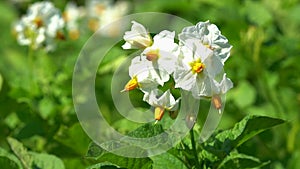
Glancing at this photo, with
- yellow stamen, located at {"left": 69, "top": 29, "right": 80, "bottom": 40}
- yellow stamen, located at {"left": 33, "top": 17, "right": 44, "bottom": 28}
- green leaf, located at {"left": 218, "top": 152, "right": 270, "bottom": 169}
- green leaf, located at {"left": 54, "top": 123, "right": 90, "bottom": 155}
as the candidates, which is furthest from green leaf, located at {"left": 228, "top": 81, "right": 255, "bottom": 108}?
green leaf, located at {"left": 218, "top": 152, "right": 270, "bottom": 169}

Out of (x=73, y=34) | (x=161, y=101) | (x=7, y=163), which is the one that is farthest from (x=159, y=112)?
(x=73, y=34)

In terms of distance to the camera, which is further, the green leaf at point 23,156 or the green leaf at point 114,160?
the green leaf at point 23,156

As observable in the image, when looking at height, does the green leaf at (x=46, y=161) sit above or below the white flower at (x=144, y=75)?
below

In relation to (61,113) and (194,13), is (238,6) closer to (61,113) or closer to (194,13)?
(194,13)

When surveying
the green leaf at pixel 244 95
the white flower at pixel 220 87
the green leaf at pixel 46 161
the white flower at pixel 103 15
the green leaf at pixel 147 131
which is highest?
the white flower at pixel 220 87

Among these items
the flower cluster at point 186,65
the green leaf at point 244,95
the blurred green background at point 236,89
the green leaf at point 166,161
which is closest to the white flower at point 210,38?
the flower cluster at point 186,65

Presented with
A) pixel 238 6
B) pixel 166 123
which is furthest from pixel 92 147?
pixel 238 6

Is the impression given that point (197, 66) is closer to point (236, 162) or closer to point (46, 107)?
point (236, 162)

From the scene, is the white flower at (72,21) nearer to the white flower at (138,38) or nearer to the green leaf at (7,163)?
the green leaf at (7,163)
